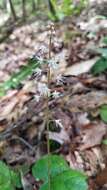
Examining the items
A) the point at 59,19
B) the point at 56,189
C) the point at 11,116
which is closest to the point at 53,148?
the point at 11,116

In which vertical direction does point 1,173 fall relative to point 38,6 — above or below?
above

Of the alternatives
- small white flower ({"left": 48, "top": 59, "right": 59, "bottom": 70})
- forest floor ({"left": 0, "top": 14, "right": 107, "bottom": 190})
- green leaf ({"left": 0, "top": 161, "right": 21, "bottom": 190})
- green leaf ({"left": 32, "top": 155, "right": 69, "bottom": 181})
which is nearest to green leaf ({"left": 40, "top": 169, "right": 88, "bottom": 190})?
green leaf ({"left": 32, "top": 155, "right": 69, "bottom": 181})

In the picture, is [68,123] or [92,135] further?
[68,123]

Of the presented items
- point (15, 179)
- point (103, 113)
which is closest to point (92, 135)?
point (103, 113)

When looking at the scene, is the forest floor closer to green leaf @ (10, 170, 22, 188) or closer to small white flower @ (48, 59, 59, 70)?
green leaf @ (10, 170, 22, 188)

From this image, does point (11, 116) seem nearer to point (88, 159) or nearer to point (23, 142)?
point (23, 142)

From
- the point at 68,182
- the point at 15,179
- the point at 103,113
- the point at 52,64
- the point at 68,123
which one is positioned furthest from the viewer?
the point at 68,123

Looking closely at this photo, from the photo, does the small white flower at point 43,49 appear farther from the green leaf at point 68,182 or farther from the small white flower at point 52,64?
the green leaf at point 68,182

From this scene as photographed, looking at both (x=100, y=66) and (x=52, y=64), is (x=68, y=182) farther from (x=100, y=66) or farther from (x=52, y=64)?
(x=100, y=66)

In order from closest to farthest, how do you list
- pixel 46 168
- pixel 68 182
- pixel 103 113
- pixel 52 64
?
1. pixel 52 64
2. pixel 68 182
3. pixel 46 168
4. pixel 103 113
